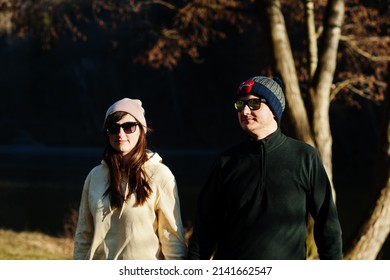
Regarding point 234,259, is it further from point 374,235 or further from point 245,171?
point 374,235

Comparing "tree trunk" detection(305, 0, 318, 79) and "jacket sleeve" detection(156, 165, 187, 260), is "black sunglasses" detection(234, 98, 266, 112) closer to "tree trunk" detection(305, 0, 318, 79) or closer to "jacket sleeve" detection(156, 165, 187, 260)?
"jacket sleeve" detection(156, 165, 187, 260)

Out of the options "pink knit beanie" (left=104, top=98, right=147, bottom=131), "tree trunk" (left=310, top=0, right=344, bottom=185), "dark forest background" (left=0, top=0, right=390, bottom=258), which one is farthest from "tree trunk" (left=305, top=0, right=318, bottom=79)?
"dark forest background" (left=0, top=0, right=390, bottom=258)

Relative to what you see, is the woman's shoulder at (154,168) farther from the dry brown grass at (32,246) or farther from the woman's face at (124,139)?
the dry brown grass at (32,246)

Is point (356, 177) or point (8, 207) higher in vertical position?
point (8, 207)

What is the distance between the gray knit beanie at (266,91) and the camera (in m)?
3.85

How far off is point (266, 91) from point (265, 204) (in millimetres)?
599

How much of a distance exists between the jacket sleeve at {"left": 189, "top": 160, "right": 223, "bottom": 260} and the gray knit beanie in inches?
16.6

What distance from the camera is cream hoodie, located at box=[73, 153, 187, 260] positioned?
399 centimetres

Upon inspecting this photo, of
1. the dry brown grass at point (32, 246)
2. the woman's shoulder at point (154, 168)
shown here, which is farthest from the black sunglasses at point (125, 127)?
the dry brown grass at point (32, 246)

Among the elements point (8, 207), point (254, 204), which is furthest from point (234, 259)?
point (8, 207)

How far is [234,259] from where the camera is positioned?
3814mm

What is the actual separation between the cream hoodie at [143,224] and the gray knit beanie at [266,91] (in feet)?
2.15

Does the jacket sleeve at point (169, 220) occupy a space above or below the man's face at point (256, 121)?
below
